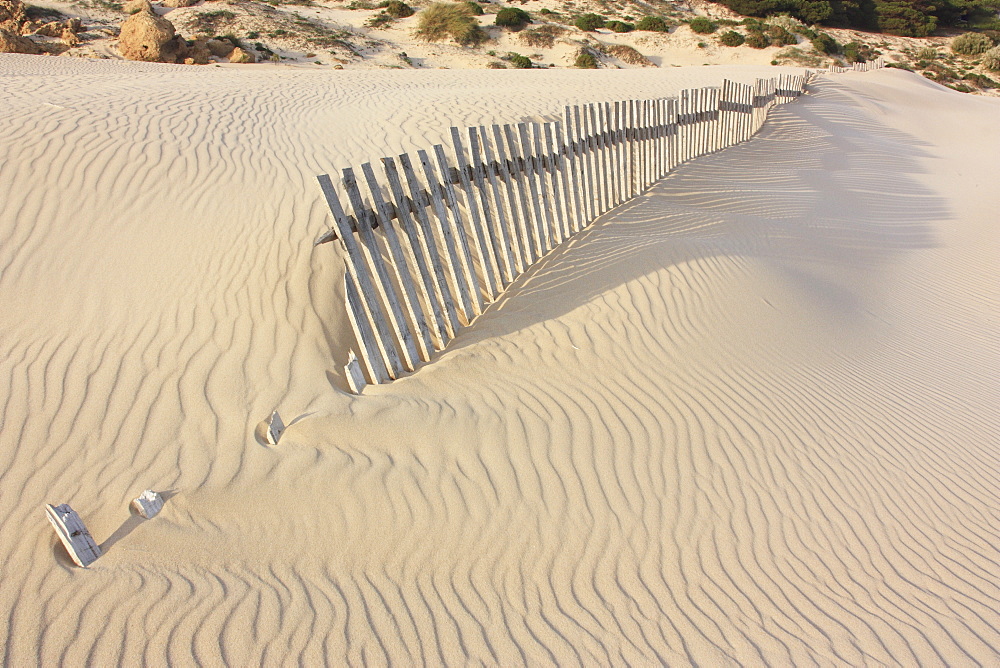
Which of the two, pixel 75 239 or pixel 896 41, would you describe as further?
pixel 896 41

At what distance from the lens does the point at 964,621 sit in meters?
3.41

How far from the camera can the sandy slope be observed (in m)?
3.10

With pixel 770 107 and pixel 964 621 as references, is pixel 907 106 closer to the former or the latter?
pixel 770 107

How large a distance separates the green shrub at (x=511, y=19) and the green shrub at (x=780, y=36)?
561 inches

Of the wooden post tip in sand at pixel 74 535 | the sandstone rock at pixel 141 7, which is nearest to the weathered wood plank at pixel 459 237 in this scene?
the wooden post tip in sand at pixel 74 535

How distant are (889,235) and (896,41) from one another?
4017cm

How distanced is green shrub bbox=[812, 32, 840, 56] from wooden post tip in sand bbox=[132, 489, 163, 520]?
4034cm

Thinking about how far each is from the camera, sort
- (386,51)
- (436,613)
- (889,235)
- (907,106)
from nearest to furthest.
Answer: (436,613), (889,235), (907,106), (386,51)

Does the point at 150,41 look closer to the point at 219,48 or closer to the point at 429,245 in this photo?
the point at 219,48

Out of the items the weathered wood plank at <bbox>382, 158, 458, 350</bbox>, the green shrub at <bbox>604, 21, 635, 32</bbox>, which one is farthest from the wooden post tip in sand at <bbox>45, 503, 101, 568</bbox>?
the green shrub at <bbox>604, 21, 635, 32</bbox>

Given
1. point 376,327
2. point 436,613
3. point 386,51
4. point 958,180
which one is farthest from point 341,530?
point 386,51

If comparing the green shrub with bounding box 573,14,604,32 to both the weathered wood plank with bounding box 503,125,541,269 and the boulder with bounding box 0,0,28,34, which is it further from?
the weathered wood plank with bounding box 503,125,541,269

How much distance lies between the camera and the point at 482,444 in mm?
4102

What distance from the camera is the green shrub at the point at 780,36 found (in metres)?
35.5
